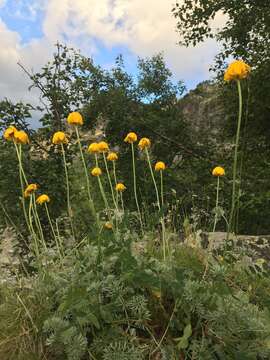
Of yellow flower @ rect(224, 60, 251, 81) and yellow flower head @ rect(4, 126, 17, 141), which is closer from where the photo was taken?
yellow flower @ rect(224, 60, 251, 81)

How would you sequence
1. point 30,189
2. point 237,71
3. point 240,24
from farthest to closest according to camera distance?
point 240,24 → point 30,189 → point 237,71

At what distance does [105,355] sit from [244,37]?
8041 mm

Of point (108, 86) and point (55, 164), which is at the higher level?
point (108, 86)

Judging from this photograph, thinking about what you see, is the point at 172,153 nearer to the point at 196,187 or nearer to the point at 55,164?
the point at 196,187

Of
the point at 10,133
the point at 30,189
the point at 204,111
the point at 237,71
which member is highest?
the point at 237,71

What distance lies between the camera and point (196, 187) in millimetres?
7766

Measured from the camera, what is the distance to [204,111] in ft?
34.9

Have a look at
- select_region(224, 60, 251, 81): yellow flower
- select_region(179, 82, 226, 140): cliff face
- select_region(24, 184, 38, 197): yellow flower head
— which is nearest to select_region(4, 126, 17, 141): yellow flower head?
select_region(24, 184, 38, 197): yellow flower head

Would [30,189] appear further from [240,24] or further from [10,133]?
[240,24]

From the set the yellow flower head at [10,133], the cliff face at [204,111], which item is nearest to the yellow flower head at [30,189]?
the yellow flower head at [10,133]

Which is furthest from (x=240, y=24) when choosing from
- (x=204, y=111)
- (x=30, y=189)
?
(x=30, y=189)

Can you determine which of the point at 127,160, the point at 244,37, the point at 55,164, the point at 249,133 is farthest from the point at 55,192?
the point at 244,37

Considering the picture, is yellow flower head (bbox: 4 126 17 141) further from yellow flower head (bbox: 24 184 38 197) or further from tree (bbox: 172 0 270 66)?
tree (bbox: 172 0 270 66)

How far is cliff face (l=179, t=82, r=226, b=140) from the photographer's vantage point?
9211 mm
